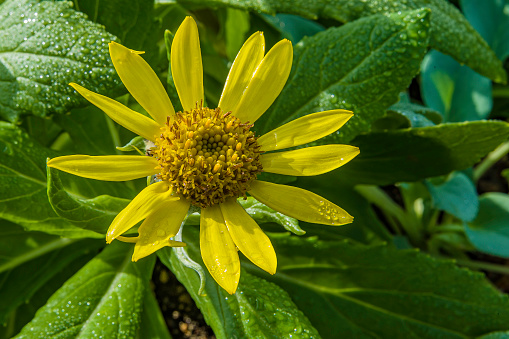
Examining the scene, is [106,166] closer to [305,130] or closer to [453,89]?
[305,130]

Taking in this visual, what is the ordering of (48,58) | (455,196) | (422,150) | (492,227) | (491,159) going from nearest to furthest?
(48,58), (422,150), (455,196), (492,227), (491,159)

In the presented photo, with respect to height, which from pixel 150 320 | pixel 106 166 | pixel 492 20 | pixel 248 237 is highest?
pixel 492 20

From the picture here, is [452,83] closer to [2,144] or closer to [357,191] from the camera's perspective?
[357,191]

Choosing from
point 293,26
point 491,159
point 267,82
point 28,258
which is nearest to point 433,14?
point 293,26

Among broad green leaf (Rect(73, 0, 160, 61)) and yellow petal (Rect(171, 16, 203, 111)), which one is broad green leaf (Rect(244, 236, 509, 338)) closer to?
yellow petal (Rect(171, 16, 203, 111))

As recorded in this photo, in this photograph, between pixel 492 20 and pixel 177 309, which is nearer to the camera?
A: pixel 177 309

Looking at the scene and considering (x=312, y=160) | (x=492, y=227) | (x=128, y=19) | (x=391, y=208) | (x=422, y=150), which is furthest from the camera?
(x=391, y=208)

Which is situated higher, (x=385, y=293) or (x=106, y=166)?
(x=106, y=166)
